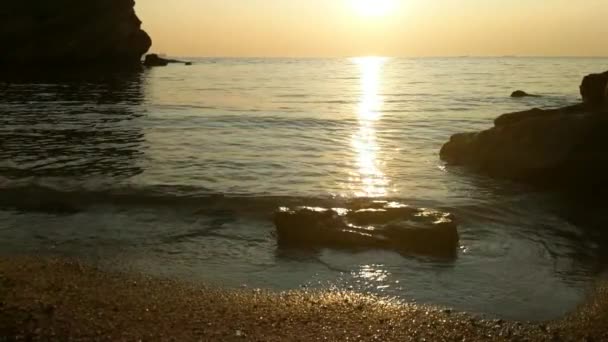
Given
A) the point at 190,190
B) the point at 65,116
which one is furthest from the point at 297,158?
the point at 65,116

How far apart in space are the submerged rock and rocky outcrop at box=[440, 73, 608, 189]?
5.10 meters

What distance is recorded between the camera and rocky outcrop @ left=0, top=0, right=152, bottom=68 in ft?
253

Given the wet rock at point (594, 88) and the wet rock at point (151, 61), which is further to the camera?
the wet rock at point (151, 61)

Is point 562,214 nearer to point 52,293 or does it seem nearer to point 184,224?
point 184,224

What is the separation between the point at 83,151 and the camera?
18234 mm

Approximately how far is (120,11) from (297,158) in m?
78.2

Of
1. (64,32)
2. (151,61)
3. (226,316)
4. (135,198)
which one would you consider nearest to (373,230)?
(226,316)

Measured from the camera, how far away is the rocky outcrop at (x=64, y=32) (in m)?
77.2

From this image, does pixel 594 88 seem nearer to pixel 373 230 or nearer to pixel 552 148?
pixel 552 148

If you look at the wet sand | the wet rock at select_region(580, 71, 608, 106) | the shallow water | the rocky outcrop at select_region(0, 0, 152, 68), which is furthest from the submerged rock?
the rocky outcrop at select_region(0, 0, 152, 68)

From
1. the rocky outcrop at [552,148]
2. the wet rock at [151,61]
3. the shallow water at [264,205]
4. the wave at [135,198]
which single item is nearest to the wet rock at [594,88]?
the rocky outcrop at [552,148]

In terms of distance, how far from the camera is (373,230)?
9.01m

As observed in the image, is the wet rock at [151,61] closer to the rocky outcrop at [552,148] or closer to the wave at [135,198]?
the wave at [135,198]

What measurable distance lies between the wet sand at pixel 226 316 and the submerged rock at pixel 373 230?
2041 millimetres
